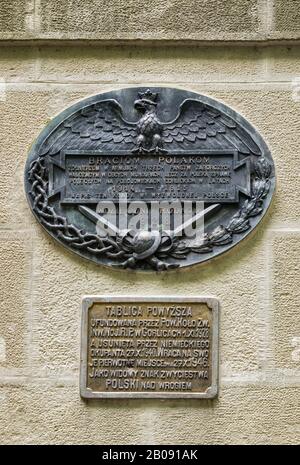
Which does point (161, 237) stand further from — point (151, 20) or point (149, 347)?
point (151, 20)

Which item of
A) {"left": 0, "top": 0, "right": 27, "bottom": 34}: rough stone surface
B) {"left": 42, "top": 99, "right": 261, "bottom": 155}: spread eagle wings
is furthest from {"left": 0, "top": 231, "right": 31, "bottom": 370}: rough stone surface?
{"left": 0, "top": 0, "right": 27, "bottom": 34}: rough stone surface

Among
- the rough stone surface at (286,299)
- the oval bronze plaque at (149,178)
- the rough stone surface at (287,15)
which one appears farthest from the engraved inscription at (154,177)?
the rough stone surface at (287,15)

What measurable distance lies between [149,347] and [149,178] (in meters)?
0.99

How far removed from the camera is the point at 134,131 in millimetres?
5371

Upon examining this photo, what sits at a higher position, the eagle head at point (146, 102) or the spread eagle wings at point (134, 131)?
the eagle head at point (146, 102)

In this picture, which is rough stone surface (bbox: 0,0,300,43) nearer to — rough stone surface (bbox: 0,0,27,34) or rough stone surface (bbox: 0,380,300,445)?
rough stone surface (bbox: 0,0,27,34)

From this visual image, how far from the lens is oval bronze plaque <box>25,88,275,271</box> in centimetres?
522

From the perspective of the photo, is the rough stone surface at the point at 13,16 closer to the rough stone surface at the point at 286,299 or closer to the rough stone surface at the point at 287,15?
the rough stone surface at the point at 287,15

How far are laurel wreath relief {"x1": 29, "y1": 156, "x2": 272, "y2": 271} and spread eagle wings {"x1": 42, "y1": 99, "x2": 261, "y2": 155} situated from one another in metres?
0.25

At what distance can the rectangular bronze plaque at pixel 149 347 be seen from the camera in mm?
5129

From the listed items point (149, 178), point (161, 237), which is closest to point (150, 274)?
point (161, 237)

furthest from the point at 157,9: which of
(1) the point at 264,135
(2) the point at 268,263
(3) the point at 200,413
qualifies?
(3) the point at 200,413

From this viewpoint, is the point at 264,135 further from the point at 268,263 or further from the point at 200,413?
the point at 200,413

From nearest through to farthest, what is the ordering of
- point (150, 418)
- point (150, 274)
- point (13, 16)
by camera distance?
point (150, 418) → point (150, 274) → point (13, 16)
